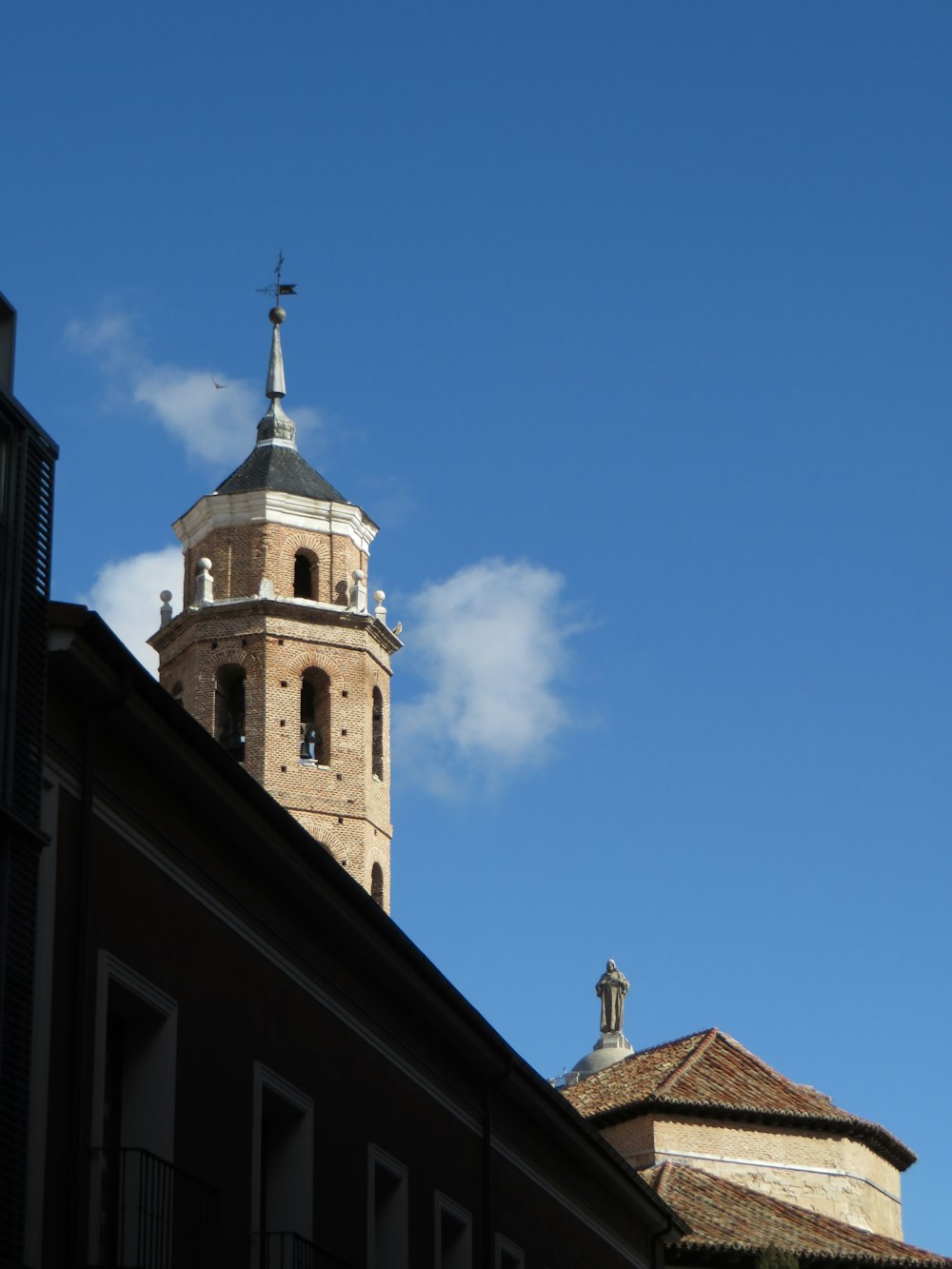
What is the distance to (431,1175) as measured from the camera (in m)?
16.2

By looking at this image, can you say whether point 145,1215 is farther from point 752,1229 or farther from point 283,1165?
point 752,1229

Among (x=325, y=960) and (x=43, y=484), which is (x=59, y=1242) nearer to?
(x=43, y=484)

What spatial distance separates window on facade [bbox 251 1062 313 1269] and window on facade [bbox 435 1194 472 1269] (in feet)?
10.7

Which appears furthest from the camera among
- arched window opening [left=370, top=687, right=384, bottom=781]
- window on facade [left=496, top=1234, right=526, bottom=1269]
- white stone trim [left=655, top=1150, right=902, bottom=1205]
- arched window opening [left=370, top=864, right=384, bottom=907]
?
arched window opening [left=370, top=687, right=384, bottom=781]

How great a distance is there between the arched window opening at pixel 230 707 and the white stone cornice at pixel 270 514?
3563mm

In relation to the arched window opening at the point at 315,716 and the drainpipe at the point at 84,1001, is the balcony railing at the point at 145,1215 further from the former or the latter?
the arched window opening at the point at 315,716

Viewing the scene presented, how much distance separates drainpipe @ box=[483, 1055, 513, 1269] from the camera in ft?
56.5

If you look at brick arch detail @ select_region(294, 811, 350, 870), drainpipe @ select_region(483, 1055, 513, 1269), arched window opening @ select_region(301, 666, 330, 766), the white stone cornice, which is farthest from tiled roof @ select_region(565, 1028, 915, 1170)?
the white stone cornice

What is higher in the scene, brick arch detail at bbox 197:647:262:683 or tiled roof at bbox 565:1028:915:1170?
brick arch detail at bbox 197:647:262:683

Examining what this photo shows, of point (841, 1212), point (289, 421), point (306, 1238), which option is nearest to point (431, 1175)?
point (306, 1238)

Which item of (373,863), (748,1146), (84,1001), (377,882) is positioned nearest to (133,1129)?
(84,1001)

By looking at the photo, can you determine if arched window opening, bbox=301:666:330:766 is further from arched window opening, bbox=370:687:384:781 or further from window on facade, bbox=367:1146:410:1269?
window on facade, bbox=367:1146:410:1269

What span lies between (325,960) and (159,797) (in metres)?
2.80

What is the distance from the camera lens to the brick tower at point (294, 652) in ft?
156
